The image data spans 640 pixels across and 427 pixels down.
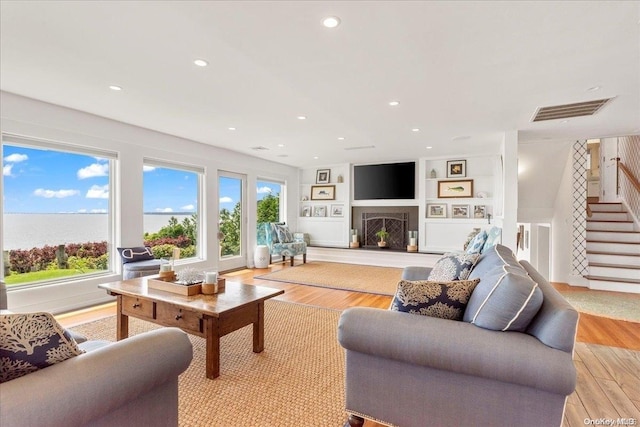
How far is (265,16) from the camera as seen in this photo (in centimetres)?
192

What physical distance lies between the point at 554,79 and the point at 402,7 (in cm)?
180

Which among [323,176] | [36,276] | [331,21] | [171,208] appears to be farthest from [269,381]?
[323,176]

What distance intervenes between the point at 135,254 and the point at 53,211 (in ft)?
3.42

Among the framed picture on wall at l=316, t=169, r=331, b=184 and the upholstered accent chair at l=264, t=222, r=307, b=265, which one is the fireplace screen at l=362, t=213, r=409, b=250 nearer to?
the framed picture on wall at l=316, t=169, r=331, b=184

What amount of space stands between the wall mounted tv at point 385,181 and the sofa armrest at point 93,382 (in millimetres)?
6434

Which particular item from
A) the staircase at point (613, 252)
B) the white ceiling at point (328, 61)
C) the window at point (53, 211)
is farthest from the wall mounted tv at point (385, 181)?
the window at point (53, 211)

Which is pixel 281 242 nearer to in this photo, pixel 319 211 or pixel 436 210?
pixel 319 211

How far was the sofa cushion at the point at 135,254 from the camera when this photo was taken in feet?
13.4

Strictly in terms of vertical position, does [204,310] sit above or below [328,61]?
below

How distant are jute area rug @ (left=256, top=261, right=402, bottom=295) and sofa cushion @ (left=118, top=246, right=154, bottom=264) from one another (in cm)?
196

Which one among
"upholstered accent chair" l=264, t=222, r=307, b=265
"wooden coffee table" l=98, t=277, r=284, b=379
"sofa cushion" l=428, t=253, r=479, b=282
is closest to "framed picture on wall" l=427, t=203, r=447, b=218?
"upholstered accent chair" l=264, t=222, r=307, b=265

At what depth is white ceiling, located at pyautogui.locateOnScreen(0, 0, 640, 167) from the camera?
74.5 inches

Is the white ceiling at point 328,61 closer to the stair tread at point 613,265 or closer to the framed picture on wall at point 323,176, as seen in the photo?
the stair tread at point 613,265

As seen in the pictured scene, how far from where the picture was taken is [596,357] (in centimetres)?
258
